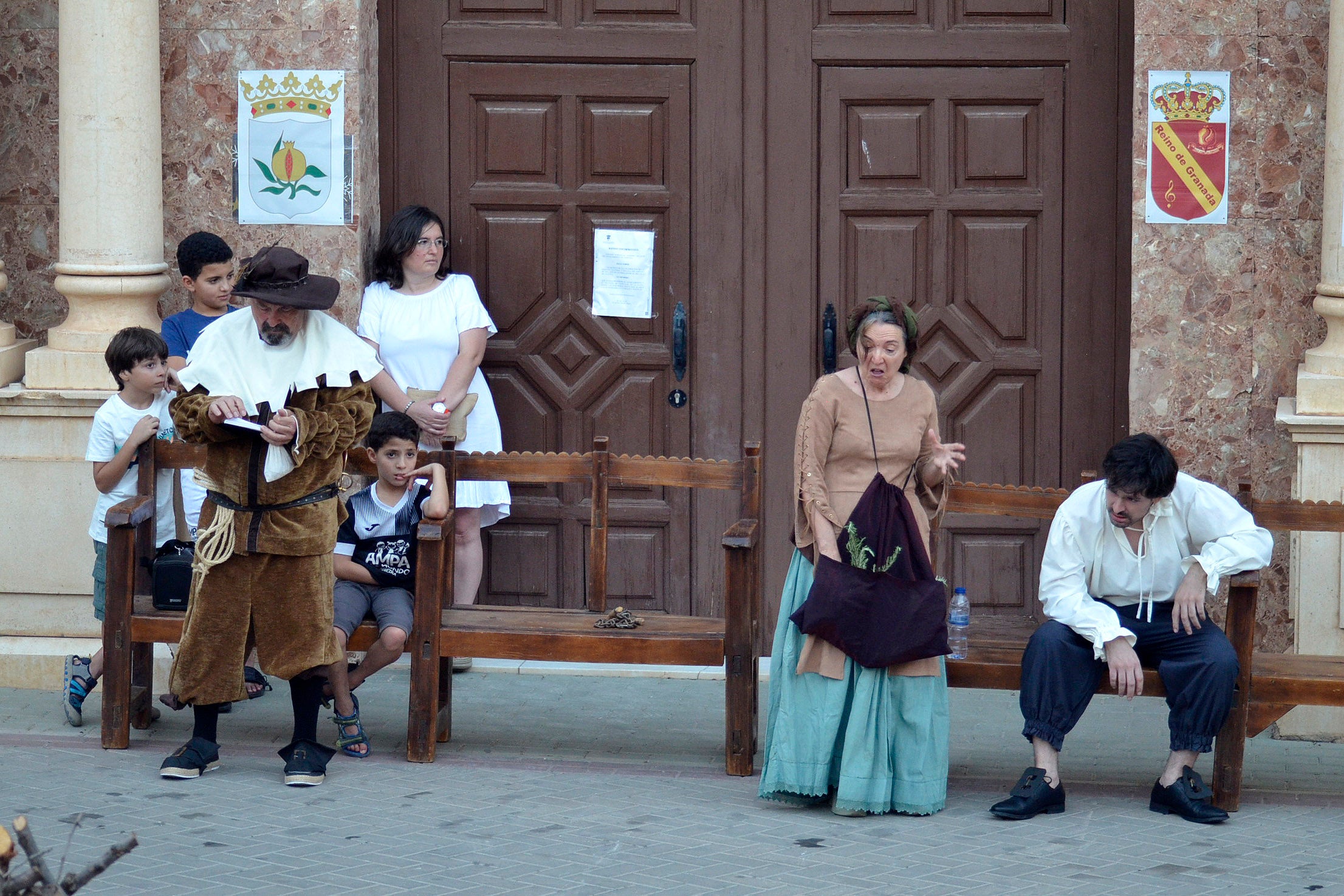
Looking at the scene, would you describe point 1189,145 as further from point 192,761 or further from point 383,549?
point 192,761

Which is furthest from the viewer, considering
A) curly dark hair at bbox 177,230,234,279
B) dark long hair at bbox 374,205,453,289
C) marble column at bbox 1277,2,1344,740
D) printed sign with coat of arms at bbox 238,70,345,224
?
printed sign with coat of arms at bbox 238,70,345,224

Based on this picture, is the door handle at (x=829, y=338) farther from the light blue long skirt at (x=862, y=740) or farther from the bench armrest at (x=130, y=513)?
the bench armrest at (x=130, y=513)

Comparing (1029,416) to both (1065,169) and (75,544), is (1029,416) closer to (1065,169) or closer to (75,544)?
(1065,169)

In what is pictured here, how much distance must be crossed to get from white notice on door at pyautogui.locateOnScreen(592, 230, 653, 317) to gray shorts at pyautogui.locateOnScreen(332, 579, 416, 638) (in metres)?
1.70

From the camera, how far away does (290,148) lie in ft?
21.3

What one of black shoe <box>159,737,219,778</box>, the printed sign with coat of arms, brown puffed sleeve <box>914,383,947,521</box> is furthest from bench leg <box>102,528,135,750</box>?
brown puffed sleeve <box>914,383,947,521</box>

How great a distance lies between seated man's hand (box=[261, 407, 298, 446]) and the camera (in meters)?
4.86

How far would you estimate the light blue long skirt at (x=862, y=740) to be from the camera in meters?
4.86

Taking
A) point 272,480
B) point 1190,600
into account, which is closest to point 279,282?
point 272,480

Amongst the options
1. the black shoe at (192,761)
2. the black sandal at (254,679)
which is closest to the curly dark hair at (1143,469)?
the black shoe at (192,761)

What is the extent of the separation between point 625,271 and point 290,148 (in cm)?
139

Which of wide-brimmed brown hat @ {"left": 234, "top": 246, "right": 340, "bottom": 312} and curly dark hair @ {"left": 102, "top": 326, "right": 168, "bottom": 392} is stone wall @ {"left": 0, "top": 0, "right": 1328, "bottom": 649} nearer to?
curly dark hair @ {"left": 102, "top": 326, "right": 168, "bottom": 392}

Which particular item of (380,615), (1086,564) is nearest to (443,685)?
(380,615)

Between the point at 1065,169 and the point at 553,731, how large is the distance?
2937 mm
